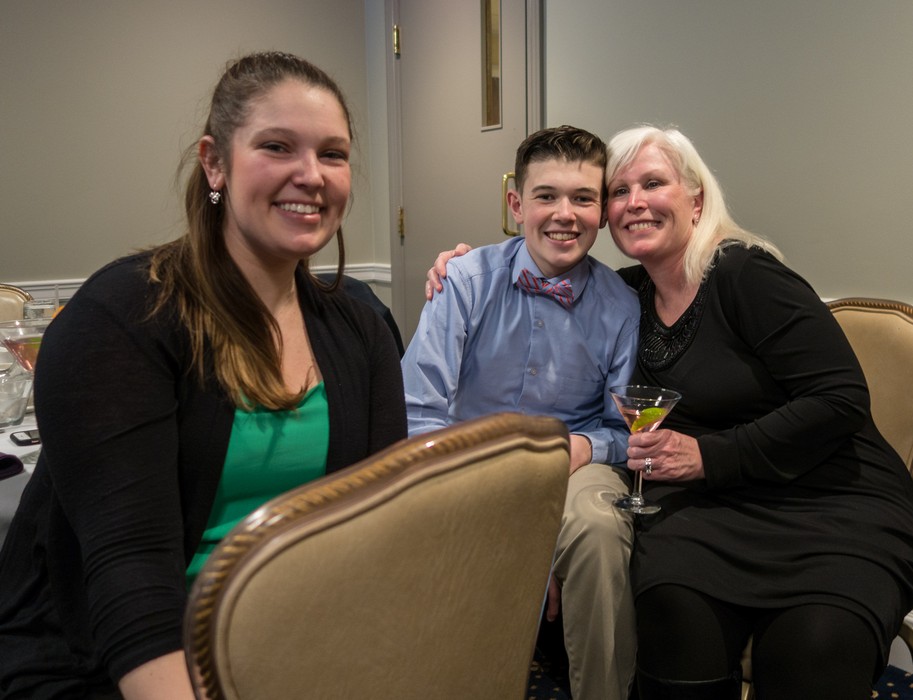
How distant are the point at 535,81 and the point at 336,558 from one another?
3273mm

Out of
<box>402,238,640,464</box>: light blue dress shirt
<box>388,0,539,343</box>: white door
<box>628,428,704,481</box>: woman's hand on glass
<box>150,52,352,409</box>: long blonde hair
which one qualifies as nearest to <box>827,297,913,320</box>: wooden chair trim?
<box>402,238,640,464</box>: light blue dress shirt

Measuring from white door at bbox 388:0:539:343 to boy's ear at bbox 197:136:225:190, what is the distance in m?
2.55

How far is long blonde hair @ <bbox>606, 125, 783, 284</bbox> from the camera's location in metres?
1.96

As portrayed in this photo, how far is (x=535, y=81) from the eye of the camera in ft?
11.6

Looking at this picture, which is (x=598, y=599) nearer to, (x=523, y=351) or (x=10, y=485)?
(x=523, y=351)

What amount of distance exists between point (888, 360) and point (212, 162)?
1719 mm

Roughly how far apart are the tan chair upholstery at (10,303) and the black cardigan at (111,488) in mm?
2321

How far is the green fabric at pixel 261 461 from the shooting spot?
3.60 ft

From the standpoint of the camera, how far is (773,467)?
1.71 metres

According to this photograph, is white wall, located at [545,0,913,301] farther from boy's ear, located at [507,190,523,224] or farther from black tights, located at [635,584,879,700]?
black tights, located at [635,584,879,700]

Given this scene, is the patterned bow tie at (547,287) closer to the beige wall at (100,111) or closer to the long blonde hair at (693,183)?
the long blonde hair at (693,183)

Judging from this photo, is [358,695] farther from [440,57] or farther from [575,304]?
[440,57]

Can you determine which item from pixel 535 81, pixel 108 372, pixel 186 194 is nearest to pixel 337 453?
pixel 108 372

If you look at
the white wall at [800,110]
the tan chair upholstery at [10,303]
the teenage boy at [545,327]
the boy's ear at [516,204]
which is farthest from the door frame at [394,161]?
the teenage boy at [545,327]
